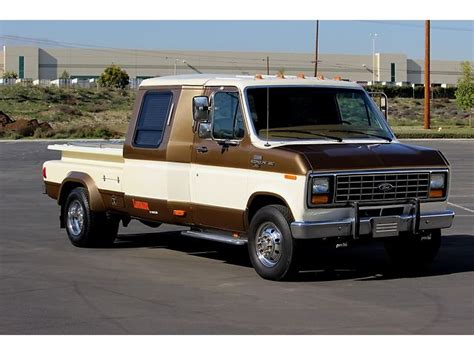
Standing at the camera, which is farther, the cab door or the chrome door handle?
the chrome door handle

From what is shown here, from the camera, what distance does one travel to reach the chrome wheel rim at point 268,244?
10.7 metres

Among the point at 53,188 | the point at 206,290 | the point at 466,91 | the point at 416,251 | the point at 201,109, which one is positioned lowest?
the point at 206,290

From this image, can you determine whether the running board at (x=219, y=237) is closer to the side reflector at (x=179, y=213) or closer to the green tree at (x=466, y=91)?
the side reflector at (x=179, y=213)

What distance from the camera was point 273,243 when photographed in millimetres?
10797

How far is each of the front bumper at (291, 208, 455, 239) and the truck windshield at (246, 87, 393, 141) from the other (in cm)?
123

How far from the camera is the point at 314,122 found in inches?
461

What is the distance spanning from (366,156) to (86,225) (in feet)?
15.4

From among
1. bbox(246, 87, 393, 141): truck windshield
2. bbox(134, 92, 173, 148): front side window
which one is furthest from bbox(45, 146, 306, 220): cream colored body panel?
bbox(246, 87, 393, 141): truck windshield

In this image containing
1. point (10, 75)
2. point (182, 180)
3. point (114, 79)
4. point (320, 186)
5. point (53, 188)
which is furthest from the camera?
point (10, 75)

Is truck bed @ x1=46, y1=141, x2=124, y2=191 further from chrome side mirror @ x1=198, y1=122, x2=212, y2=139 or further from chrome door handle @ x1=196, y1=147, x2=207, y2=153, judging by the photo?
chrome side mirror @ x1=198, y1=122, x2=212, y2=139

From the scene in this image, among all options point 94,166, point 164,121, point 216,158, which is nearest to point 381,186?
point 216,158

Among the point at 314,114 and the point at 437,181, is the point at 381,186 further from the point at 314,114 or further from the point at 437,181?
the point at 314,114

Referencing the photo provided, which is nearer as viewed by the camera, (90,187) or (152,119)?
(152,119)

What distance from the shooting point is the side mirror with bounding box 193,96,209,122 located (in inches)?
456
